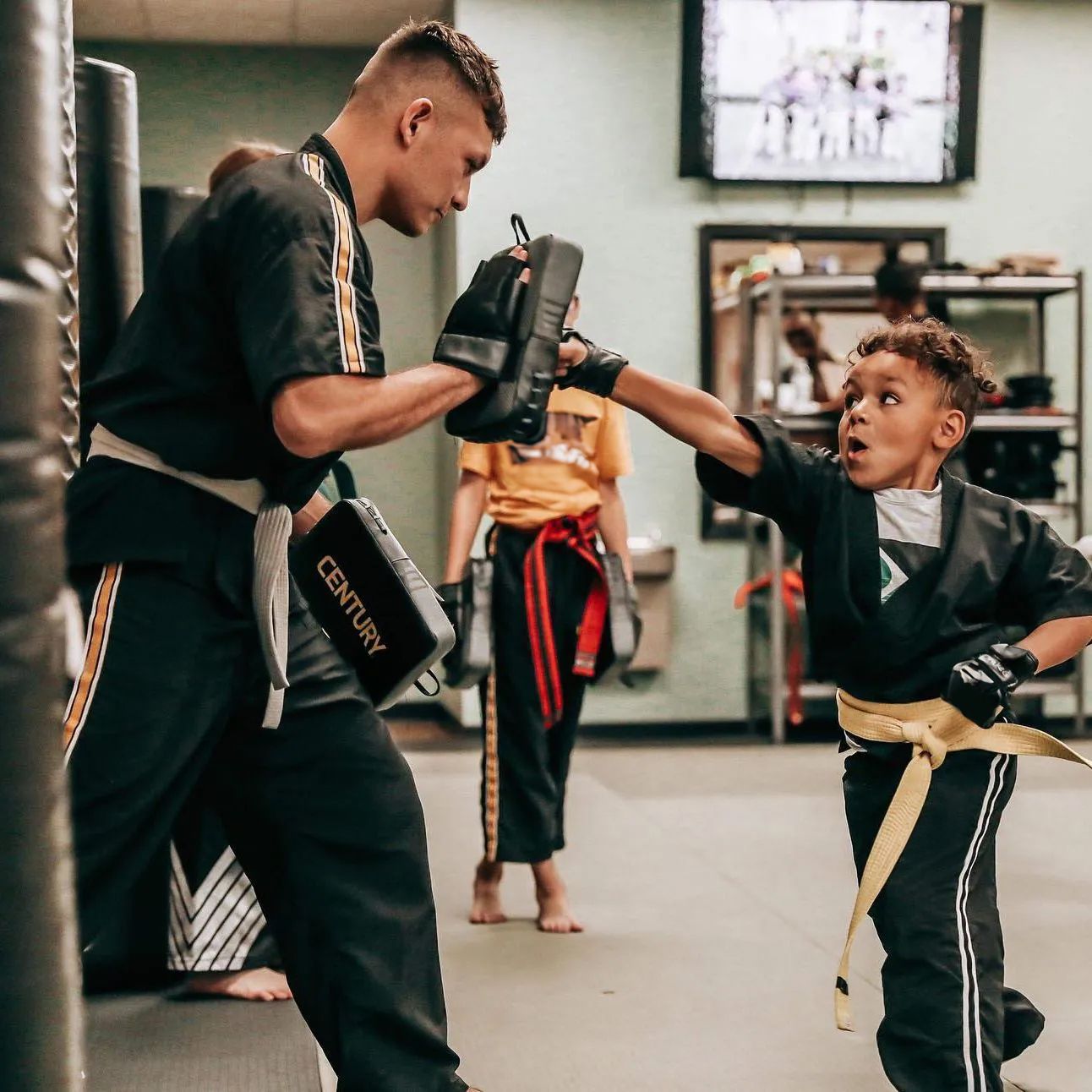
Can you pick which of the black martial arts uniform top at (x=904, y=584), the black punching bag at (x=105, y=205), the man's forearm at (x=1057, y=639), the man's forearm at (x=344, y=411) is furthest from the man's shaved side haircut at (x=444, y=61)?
the man's forearm at (x=1057, y=639)

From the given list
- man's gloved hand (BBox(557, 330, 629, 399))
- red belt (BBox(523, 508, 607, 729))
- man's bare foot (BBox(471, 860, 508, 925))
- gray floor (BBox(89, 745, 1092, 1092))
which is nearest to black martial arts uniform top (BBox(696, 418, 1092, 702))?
man's gloved hand (BBox(557, 330, 629, 399))

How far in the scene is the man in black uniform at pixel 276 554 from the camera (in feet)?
5.55

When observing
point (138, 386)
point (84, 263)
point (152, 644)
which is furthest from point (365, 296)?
point (84, 263)

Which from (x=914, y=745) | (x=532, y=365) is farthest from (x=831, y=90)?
(x=532, y=365)

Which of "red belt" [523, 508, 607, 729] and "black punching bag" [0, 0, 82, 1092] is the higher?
"black punching bag" [0, 0, 82, 1092]

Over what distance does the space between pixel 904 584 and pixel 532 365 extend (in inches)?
28.6

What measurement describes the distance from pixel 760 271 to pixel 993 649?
4.92 meters

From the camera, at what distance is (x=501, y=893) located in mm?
3971

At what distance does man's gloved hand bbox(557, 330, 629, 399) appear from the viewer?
6.76 feet

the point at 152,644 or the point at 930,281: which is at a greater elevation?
the point at 930,281

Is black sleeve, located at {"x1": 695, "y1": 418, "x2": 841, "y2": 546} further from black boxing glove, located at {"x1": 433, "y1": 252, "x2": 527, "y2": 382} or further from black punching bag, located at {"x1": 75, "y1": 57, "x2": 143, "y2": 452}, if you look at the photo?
black punching bag, located at {"x1": 75, "y1": 57, "x2": 143, "y2": 452}

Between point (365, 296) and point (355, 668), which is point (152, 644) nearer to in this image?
point (355, 668)

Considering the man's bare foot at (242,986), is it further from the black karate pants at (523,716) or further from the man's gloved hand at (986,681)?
the man's gloved hand at (986,681)

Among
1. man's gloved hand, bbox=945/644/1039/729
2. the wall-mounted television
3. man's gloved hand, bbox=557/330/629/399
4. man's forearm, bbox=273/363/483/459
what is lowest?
man's gloved hand, bbox=945/644/1039/729
